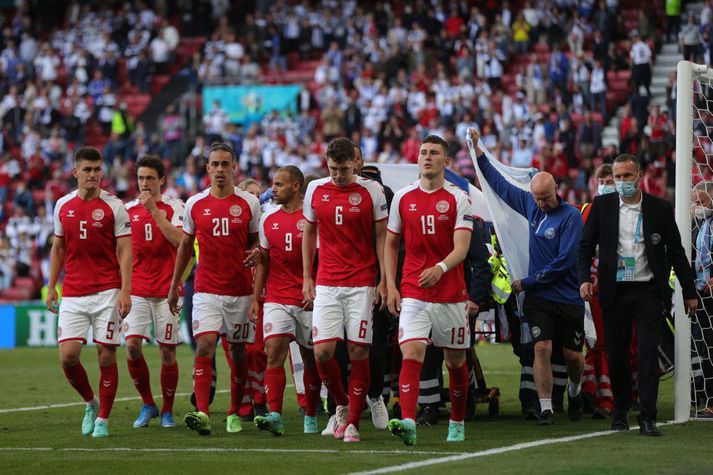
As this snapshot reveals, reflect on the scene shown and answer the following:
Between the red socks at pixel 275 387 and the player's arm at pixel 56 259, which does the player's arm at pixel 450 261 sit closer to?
the red socks at pixel 275 387

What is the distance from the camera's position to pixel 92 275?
10742 mm

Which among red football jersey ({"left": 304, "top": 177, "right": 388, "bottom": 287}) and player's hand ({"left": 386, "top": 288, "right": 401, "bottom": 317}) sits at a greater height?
red football jersey ({"left": 304, "top": 177, "right": 388, "bottom": 287})

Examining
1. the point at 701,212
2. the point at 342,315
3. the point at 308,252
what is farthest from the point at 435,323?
the point at 701,212

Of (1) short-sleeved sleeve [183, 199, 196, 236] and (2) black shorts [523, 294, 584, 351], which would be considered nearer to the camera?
(1) short-sleeved sleeve [183, 199, 196, 236]

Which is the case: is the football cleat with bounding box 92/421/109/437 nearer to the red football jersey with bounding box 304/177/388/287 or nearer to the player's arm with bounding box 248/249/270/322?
the player's arm with bounding box 248/249/270/322

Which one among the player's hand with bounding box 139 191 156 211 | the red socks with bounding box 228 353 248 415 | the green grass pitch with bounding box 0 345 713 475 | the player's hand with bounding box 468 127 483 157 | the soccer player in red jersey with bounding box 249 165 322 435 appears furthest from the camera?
the player's hand with bounding box 468 127 483 157

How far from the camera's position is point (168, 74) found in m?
38.1

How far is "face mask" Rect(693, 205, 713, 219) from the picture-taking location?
12.3 m

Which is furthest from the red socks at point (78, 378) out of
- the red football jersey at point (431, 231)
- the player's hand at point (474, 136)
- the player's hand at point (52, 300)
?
the player's hand at point (474, 136)

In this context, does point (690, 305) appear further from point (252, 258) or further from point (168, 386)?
point (168, 386)

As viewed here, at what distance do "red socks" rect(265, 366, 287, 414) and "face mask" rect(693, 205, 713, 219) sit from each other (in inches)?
179

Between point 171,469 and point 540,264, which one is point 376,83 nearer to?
point 540,264

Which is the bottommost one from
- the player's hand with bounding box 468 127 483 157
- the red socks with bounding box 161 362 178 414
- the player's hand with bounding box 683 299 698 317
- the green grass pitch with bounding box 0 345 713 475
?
the green grass pitch with bounding box 0 345 713 475

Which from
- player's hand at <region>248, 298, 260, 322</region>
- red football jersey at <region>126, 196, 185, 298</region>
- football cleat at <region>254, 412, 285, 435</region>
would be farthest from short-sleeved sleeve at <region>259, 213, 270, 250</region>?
football cleat at <region>254, 412, 285, 435</region>
